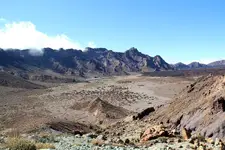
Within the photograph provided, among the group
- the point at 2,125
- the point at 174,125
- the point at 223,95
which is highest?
the point at 223,95

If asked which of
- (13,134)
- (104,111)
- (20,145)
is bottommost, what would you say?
(104,111)

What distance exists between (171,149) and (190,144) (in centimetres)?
152

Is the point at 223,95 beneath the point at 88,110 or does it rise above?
above

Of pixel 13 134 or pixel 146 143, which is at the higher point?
pixel 146 143

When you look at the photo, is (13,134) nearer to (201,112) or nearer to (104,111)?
(201,112)

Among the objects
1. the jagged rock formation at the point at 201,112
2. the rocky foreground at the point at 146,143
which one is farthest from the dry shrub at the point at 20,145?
the jagged rock formation at the point at 201,112

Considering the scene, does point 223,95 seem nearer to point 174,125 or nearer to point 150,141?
point 174,125

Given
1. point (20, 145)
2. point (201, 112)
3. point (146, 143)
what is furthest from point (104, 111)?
point (20, 145)

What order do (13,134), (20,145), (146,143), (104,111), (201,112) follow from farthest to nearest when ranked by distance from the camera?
(104,111), (13,134), (201,112), (146,143), (20,145)

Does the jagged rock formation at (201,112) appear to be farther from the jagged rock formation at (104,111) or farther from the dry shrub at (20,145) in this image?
the jagged rock formation at (104,111)

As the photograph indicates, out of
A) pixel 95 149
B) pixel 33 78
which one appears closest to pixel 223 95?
pixel 95 149

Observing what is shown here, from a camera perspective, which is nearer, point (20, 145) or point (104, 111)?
point (20, 145)

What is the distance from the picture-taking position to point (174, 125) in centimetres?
2577

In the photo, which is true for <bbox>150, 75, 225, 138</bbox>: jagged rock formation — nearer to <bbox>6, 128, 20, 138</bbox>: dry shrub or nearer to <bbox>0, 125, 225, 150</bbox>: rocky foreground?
<bbox>0, 125, 225, 150</bbox>: rocky foreground
